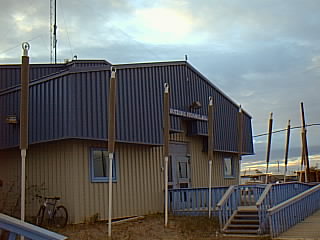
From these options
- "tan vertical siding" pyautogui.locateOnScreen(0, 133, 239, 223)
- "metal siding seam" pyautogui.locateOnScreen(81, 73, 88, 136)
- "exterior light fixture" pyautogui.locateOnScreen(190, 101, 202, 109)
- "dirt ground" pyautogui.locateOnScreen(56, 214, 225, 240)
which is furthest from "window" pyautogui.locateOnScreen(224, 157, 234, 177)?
"metal siding seam" pyautogui.locateOnScreen(81, 73, 88, 136)

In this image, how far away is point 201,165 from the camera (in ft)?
64.5

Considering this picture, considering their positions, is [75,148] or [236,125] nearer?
[75,148]

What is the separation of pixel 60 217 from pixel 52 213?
0.25m

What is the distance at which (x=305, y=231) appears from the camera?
45.0ft

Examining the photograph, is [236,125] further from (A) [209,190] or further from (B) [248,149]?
(A) [209,190]

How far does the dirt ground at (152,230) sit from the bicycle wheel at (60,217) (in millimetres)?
244

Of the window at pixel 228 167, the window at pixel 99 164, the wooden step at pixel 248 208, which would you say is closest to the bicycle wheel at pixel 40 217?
the window at pixel 99 164

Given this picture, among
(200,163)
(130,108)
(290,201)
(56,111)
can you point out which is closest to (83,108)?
(56,111)

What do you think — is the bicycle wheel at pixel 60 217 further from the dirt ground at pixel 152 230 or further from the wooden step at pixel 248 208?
the wooden step at pixel 248 208

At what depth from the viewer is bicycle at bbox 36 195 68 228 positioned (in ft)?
44.9

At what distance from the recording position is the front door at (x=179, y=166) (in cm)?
1807

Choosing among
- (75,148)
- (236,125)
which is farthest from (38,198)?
(236,125)

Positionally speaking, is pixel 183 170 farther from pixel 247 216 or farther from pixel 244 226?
pixel 244 226

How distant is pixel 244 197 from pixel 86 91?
593cm
